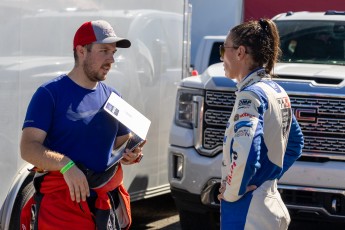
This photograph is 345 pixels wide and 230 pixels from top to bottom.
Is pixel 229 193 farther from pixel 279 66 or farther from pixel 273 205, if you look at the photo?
pixel 279 66

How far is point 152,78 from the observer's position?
7652 mm

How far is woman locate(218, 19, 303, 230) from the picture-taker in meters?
3.99

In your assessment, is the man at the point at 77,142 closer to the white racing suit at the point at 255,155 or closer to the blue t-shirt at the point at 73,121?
the blue t-shirt at the point at 73,121

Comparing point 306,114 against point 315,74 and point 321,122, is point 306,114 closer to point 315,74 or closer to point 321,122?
point 321,122

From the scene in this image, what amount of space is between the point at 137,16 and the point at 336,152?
207 cm

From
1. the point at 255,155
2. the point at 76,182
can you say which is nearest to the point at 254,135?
the point at 255,155

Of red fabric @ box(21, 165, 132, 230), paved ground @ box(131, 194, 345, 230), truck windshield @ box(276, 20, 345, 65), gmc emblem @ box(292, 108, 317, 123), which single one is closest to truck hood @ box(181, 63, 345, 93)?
gmc emblem @ box(292, 108, 317, 123)

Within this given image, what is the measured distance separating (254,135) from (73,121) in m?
0.97

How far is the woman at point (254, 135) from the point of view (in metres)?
3.99

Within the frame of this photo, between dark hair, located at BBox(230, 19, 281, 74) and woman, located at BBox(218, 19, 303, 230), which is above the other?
dark hair, located at BBox(230, 19, 281, 74)

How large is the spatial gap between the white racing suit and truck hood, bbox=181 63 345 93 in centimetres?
274

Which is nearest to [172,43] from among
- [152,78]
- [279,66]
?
[152,78]

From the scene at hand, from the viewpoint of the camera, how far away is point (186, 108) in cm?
749

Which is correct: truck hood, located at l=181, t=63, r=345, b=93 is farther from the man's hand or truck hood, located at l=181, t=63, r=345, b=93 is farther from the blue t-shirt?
the man's hand
